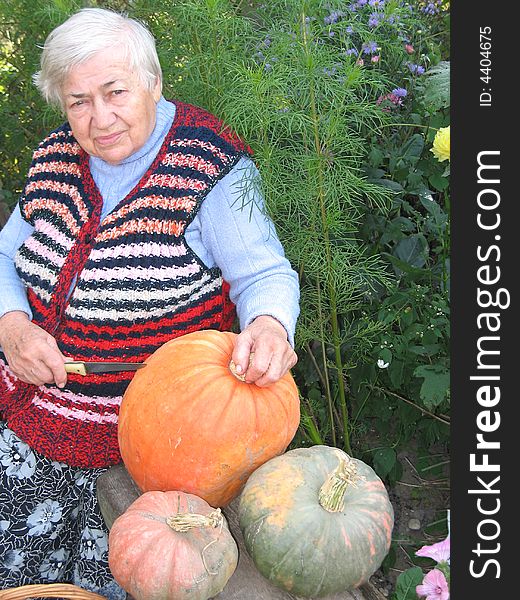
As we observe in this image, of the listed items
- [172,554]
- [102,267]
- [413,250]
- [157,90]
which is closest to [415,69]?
[413,250]

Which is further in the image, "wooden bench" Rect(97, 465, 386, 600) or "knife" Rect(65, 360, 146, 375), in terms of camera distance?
"knife" Rect(65, 360, 146, 375)

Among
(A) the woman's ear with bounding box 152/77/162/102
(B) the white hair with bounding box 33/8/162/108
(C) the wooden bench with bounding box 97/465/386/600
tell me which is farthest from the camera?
(A) the woman's ear with bounding box 152/77/162/102

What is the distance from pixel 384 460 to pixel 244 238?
2.41 feet

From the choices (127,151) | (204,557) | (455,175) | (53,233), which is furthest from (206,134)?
(204,557)

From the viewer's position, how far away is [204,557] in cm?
117

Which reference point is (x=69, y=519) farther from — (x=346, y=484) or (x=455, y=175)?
(x=455, y=175)

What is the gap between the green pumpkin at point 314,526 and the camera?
46.9 inches

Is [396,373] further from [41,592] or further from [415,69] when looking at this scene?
[41,592]

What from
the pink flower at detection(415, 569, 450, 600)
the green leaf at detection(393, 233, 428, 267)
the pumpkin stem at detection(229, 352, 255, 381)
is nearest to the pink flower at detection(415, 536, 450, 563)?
the pink flower at detection(415, 569, 450, 600)

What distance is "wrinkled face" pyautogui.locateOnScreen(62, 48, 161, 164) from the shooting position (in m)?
1.58

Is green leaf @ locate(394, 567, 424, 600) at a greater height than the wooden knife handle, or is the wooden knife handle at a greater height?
the wooden knife handle

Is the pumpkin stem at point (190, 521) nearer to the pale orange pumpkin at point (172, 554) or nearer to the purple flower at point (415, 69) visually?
the pale orange pumpkin at point (172, 554)

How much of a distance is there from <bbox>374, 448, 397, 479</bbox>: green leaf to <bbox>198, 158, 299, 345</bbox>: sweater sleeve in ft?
1.94

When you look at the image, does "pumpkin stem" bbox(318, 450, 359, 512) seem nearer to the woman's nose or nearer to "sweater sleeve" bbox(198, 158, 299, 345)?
"sweater sleeve" bbox(198, 158, 299, 345)
